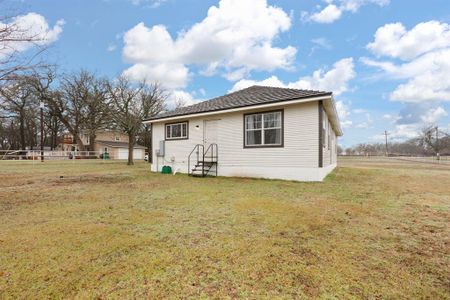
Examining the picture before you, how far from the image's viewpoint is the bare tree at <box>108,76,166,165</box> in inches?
802

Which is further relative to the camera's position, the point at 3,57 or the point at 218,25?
the point at 218,25

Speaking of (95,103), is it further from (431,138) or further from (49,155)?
(431,138)

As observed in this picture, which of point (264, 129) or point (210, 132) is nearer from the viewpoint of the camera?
point (264, 129)

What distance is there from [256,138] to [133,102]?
1690cm

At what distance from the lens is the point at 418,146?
63.4m

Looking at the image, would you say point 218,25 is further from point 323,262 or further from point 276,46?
point 323,262

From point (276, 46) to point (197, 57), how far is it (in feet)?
18.9

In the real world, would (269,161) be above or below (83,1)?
below

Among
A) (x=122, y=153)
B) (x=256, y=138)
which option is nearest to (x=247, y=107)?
(x=256, y=138)

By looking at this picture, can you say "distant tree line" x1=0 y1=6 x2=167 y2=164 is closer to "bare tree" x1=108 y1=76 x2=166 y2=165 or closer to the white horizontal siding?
"bare tree" x1=108 y1=76 x2=166 y2=165

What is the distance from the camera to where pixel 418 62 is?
1410cm

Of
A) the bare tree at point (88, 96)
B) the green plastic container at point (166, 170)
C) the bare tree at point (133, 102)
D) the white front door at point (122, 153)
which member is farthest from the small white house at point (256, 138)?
the white front door at point (122, 153)

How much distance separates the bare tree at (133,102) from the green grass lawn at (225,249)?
643 inches

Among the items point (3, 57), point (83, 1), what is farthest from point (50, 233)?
point (83, 1)
